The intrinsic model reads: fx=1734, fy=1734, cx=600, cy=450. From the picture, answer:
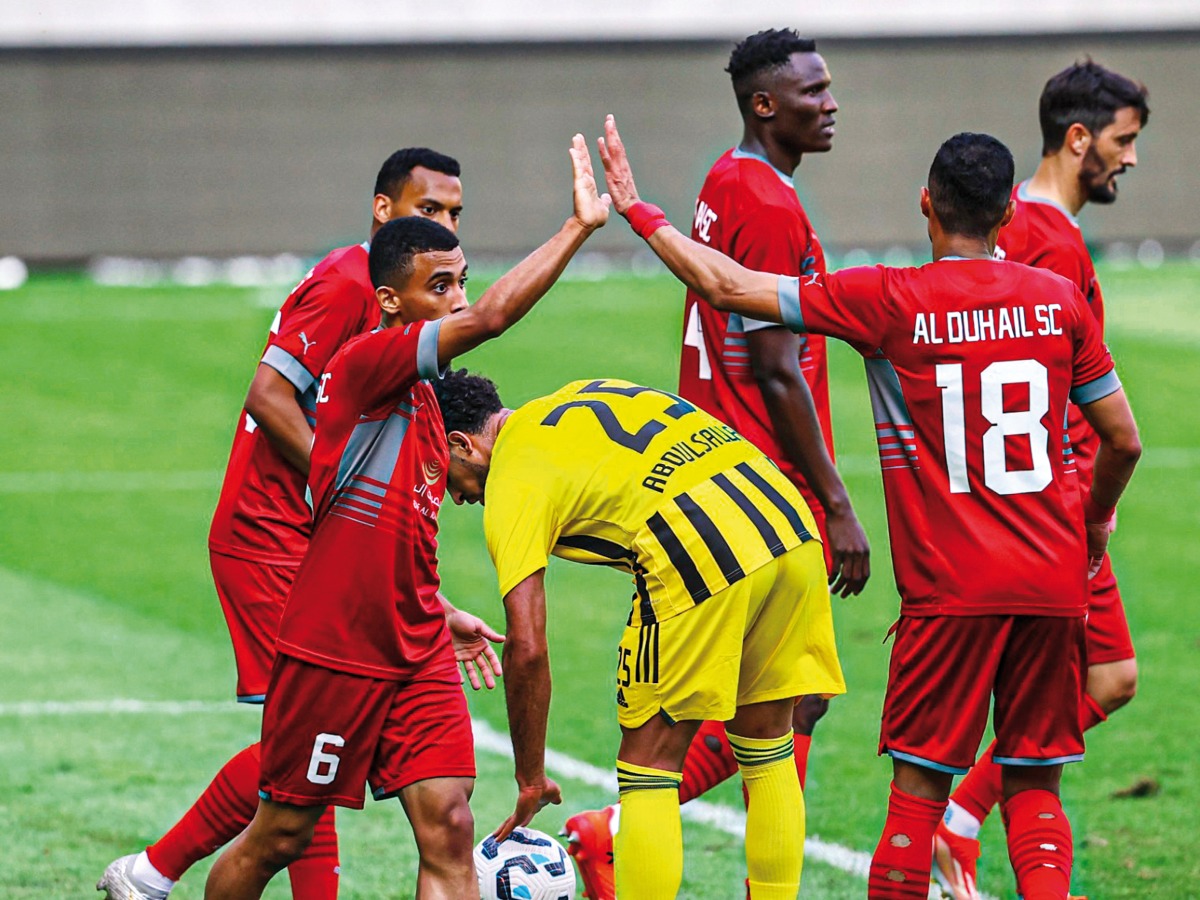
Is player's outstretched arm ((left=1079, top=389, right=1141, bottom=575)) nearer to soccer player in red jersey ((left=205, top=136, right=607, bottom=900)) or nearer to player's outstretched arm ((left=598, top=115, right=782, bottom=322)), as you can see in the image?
player's outstretched arm ((left=598, top=115, right=782, bottom=322))

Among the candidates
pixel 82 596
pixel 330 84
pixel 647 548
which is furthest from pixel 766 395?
pixel 330 84

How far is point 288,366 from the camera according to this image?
5129 mm

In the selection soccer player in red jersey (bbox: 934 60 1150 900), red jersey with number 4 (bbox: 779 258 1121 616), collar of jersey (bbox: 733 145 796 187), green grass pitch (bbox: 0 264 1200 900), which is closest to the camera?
red jersey with number 4 (bbox: 779 258 1121 616)

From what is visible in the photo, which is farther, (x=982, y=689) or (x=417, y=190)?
(x=417, y=190)

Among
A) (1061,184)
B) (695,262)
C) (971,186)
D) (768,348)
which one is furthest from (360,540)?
(1061,184)

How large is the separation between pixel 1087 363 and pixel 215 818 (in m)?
2.84

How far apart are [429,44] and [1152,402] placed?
1681cm

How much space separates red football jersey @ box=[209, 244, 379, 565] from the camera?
5.13 metres

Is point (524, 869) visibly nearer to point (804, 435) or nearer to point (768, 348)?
point (804, 435)

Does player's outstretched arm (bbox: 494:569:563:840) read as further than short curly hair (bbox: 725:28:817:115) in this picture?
No

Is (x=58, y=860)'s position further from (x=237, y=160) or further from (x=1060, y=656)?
(x=237, y=160)

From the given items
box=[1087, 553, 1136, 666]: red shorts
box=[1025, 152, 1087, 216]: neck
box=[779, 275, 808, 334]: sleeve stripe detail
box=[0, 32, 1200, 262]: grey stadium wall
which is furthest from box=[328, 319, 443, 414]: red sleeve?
box=[0, 32, 1200, 262]: grey stadium wall

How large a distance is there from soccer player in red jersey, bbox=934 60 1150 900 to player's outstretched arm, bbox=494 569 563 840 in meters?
1.65

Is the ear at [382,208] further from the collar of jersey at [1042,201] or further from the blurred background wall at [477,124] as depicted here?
the blurred background wall at [477,124]
